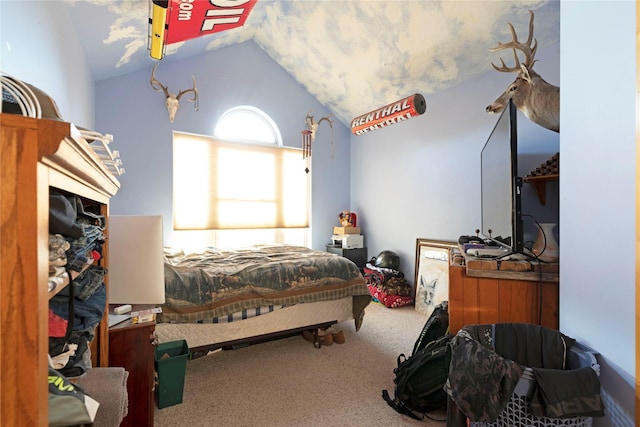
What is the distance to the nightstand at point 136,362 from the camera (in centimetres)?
151

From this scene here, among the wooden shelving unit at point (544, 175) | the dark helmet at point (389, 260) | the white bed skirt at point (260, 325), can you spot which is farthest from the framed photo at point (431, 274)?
the white bed skirt at point (260, 325)

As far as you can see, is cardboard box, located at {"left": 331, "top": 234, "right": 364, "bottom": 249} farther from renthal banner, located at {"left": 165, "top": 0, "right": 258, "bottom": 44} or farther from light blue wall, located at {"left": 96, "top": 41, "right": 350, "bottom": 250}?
renthal banner, located at {"left": 165, "top": 0, "right": 258, "bottom": 44}

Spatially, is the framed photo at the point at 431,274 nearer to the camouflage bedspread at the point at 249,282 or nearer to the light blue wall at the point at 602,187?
the camouflage bedspread at the point at 249,282

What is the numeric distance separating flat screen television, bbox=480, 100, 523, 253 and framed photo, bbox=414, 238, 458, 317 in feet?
3.09

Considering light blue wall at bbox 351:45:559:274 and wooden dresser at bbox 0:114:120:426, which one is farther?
light blue wall at bbox 351:45:559:274

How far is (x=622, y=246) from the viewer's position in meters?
1.21

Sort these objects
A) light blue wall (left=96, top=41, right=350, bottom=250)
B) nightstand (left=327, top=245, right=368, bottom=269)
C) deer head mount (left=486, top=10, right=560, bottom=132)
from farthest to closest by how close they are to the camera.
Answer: nightstand (left=327, top=245, right=368, bottom=269), light blue wall (left=96, top=41, right=350, bottom=250), deer head mount (left=486, top=10, right=560, bottom=132)

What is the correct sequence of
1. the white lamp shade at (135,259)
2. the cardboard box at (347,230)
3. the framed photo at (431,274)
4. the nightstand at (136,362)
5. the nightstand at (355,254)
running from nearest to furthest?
the nightstand at (136,362) < the white lamp shade at (135,259) < the framed photo at (431,274) < the nightstand at (355,254) < the cardboard box at (347,230)

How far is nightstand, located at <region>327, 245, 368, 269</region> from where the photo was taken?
472cm

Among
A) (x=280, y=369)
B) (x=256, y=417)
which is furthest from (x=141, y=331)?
(x=280, y=369)

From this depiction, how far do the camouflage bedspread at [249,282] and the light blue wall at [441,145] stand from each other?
1.47 meters

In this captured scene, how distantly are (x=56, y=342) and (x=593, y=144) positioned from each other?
2183mm

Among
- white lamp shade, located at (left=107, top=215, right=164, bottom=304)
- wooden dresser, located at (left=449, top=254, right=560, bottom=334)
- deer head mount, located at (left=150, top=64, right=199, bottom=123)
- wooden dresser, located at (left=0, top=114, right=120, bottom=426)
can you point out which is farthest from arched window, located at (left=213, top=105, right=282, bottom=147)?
wooden dresser, located at (left=0, top=114, right=120, bottom=426)

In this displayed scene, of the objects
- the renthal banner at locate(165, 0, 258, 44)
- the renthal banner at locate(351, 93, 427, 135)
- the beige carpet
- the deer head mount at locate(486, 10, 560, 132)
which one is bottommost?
the beige carpet
